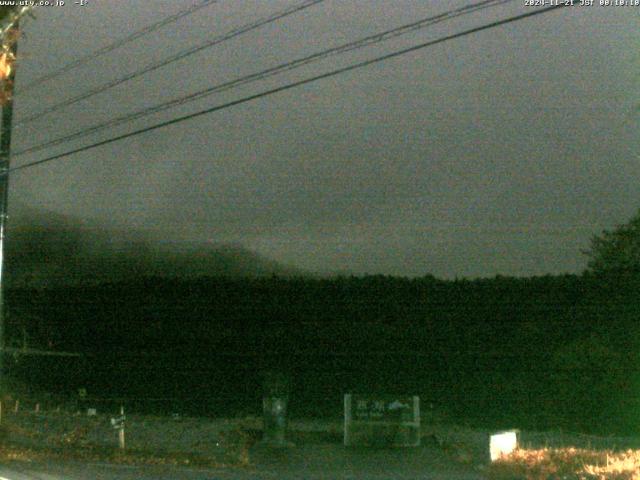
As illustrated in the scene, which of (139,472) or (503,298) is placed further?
(503,298)

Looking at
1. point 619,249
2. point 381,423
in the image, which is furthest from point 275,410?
point 619,249

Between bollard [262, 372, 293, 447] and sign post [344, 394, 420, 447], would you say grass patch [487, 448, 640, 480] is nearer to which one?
sign post [344, 394, 420, 447]

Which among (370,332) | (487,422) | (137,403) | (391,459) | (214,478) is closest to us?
(214,478)

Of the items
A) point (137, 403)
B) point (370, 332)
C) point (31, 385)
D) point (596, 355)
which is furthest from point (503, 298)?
point (31, 385)

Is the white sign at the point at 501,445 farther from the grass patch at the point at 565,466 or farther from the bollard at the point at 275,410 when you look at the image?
the bollard at the point at 275,410

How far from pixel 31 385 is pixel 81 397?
384 inches

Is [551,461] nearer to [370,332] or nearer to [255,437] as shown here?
[255,437]

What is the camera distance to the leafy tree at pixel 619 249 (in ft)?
117

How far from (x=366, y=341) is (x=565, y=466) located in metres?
36.1

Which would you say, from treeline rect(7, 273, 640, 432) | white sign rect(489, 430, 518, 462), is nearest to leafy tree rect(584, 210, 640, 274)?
treeline rect(7, 273, 640, 432)

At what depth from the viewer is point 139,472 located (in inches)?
576

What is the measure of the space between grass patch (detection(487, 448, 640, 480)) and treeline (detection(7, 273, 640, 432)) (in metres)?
18.2

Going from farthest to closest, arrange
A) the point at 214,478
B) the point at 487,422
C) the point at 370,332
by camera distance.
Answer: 1. the point at 370,332
2. the point at 487,422
3. the point at 214,478

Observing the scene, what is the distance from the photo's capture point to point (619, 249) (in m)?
37.0
